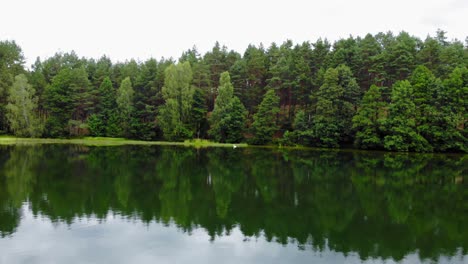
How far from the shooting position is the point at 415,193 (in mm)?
21641

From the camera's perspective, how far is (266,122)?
61.5m

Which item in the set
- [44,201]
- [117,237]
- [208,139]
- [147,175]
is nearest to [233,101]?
[208,139]

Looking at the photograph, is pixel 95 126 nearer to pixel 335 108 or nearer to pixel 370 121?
pixel 335 108

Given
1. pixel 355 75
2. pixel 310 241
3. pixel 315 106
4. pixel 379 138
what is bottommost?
pixel 310 241

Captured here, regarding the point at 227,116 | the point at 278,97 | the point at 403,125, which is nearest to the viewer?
the point at 403,125

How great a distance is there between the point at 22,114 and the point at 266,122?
4121cm

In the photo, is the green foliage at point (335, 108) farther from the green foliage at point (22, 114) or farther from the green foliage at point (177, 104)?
the green foliage at point (22, 114)

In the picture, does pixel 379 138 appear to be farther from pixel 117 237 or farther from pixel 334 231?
pixel 117 237

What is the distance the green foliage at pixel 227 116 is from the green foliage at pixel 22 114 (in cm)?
3012

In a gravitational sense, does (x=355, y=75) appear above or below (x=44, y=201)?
above

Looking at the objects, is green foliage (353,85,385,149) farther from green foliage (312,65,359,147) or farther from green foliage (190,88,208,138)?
green foliage (190,88,208,138)

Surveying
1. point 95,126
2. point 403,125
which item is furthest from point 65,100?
point 403,125

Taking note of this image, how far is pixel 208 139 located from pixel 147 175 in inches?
1643

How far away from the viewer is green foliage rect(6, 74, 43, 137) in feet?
214
